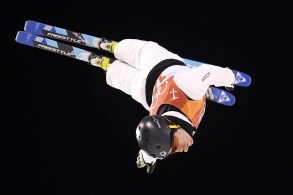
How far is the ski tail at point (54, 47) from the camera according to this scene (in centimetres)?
452

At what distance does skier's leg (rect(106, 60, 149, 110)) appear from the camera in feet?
12.7

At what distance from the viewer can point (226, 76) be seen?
11.8ft

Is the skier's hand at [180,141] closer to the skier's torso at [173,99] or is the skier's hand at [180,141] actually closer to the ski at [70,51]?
the skier's torso at [173,99]

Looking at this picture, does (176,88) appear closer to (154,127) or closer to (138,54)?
(154,127)

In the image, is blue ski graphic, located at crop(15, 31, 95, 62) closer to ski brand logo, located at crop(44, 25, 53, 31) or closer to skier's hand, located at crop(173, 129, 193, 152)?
ski brand logo, located at crop(44, 25, 53, 31)

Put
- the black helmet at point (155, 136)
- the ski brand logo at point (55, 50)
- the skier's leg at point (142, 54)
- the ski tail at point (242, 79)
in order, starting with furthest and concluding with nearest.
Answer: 1. the ski brand logo at point (55, 50)
2. the ski tail at point (242, 79)
3. the skier's leg at point (142, 54)
4. the black helmet at point (155, 136)

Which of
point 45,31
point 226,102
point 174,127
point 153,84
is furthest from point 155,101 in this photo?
point 45,31

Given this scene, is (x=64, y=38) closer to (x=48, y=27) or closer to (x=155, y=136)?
(x=48, y=27)

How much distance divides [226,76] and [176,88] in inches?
18.5

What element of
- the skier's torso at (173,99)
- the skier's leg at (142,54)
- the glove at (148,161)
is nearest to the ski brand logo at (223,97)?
the skier's leg at (142,54)

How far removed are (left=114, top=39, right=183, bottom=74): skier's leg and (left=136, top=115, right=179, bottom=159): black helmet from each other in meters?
0.88

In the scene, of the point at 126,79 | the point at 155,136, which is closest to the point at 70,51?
the point at 126,79

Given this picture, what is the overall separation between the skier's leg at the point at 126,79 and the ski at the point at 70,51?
311 mm

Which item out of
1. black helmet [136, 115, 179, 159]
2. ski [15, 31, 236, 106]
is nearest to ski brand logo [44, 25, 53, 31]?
ski [15, 31, 236, 106]
